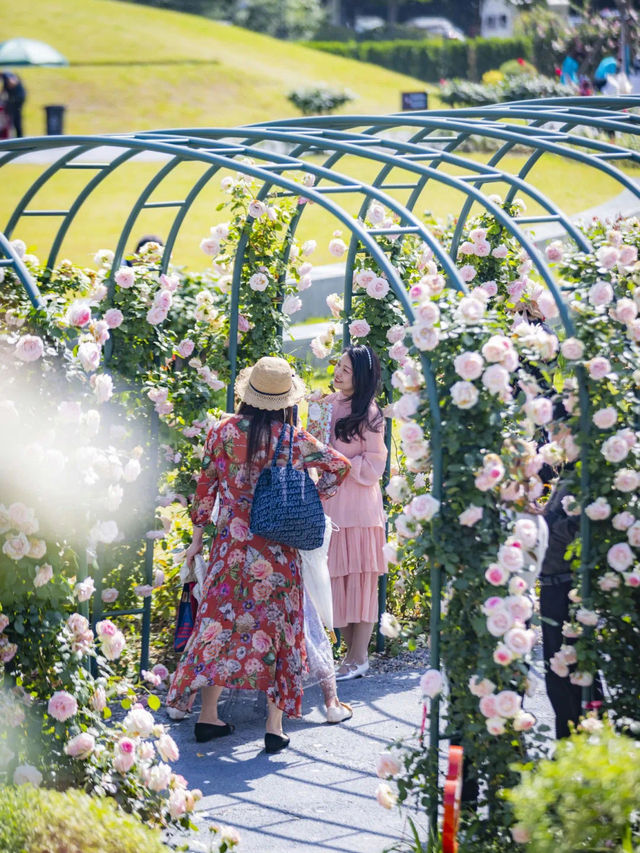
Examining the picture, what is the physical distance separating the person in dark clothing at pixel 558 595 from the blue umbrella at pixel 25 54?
28835mm

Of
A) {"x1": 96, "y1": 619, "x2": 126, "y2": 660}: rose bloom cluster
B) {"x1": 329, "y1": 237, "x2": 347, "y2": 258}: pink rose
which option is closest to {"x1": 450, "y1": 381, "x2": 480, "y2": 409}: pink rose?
{"x1": 96, "y1": 619, "x2": 126, "y2": 660}: rose bloom cluster

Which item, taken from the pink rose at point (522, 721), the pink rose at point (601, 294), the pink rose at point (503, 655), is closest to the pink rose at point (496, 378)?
the pink rose at point (601, 294)

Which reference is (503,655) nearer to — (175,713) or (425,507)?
(425,507)

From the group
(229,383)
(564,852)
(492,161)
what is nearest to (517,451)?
(564,852)

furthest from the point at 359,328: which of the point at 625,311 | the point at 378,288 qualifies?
the point at 625,311

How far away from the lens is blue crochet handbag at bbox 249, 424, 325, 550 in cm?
476

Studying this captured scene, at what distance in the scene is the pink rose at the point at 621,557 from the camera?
3.76 metres

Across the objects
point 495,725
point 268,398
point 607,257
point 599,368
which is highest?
point 607,257

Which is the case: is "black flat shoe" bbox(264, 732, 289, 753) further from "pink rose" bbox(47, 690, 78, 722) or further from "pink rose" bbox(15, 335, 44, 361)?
"pink rose" bbox(15, 335, 44, 361)

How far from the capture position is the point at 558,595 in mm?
4273

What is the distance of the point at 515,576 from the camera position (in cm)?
365

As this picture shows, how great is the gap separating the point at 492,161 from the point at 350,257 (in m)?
0.94

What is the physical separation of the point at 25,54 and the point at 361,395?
1099 inches

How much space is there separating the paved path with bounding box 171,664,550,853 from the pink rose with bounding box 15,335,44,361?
5.66 ft
